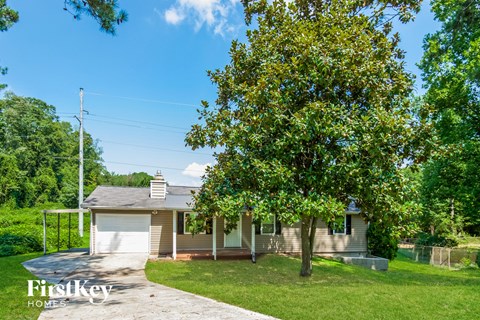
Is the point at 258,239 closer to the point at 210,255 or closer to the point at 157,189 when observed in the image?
the point at 210,255

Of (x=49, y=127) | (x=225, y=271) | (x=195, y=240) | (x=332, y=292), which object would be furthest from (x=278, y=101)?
(x=49, y=127)

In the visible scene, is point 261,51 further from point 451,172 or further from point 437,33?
point 451,172

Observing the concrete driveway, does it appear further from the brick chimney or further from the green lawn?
the brick chimney

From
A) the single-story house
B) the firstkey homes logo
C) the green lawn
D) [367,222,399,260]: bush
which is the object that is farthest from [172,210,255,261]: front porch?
[367,222,399,260]: bush

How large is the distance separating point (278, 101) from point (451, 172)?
12.2 m

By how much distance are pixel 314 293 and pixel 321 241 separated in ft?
30.6

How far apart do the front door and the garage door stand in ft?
12.5

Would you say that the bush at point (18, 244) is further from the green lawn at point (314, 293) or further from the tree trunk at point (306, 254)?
the tree trunk at point (306, 254)

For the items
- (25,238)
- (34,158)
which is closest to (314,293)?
(25,238)

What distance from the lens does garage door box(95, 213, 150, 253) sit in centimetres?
1455

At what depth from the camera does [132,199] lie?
15422 mm

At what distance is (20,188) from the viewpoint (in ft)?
112

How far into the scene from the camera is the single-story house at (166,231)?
14.4m

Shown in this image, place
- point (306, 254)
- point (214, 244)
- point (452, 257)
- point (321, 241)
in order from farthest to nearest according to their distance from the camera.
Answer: point (452, 257) < point (321, 241) < point (214, 244) < point (306, 254)
